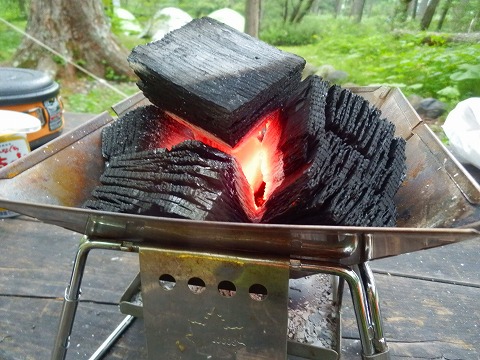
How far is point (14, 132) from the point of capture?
134 cm

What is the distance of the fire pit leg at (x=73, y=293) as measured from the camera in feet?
2.64

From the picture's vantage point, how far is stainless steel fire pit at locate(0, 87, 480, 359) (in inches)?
25.9

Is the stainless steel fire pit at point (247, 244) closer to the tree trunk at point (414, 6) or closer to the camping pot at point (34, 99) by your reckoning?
the camping pot at point (34, 99)

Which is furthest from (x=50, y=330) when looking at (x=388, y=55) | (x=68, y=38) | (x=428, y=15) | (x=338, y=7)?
(x=338, y=7)

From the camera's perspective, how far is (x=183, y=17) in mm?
6793

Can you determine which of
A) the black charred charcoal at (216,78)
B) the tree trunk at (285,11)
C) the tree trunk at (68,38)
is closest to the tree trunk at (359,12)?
the tree trunk at (285,11)

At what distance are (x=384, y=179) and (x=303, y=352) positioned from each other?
0.44 meters

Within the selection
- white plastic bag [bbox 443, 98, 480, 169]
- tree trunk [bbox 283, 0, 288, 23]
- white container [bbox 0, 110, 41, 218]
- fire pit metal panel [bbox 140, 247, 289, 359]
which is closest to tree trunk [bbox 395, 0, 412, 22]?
tree trunk [bbox 283, 0, 288, 23]

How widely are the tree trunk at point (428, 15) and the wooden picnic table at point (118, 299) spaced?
12.9ft

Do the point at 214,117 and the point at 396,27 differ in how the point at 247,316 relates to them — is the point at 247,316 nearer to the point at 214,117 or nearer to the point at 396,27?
the point at 214,117

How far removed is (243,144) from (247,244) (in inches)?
16.0

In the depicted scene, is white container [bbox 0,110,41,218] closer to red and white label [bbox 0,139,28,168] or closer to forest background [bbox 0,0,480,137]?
red and white label [bbox 0,139,28,168]

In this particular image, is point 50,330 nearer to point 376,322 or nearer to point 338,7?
point 376,322

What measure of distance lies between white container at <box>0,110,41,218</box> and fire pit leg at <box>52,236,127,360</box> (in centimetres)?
68
